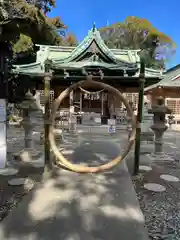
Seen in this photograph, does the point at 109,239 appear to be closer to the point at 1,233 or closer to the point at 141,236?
the point at 141,236

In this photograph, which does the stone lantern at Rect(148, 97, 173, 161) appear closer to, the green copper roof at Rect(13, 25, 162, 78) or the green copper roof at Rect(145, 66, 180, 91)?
the green copper roof at Rect(13, 25, 162, 78)

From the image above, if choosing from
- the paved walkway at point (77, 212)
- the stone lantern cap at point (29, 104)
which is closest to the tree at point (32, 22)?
the stone lantern cap at point (29, 104)

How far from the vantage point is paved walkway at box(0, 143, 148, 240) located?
2.26m

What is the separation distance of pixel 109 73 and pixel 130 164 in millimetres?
8603

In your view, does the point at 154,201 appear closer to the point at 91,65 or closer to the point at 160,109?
the point at 160,109

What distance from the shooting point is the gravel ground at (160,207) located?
2.47 metres

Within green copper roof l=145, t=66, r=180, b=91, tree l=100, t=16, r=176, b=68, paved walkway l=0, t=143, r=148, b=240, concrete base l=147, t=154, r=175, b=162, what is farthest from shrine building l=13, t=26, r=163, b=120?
tree l=100, t=16, r=176, b=68

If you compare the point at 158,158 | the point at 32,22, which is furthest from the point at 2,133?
the point at 32,22

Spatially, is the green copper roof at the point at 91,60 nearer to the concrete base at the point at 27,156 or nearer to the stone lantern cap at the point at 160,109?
the stone lantern cap at the point at 160,109

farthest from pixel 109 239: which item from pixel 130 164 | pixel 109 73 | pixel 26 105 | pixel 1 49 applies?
pixel 109 73

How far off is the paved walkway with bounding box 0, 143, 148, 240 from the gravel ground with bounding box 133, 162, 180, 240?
5.1 inches

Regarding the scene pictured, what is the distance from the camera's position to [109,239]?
219cm

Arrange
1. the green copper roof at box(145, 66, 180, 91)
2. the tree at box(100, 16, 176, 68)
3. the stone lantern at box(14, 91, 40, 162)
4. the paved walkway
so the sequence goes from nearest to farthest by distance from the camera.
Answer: the paved walkway, the stone lantern at box(14, 91, 40, 162), the green copper roof at box(145, 66, 180, 91), the tree at box(100, 16, 176, 68)

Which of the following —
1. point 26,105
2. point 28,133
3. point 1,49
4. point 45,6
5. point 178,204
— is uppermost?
point 45,6
